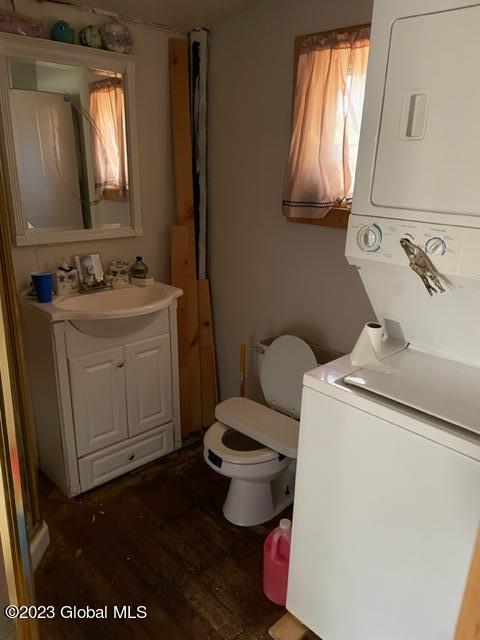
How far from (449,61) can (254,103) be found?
1.35m

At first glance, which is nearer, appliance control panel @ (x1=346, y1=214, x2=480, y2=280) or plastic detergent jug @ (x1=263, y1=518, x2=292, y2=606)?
appliance control panel @ (x1=346, y1=214, x2=480, y2=280)

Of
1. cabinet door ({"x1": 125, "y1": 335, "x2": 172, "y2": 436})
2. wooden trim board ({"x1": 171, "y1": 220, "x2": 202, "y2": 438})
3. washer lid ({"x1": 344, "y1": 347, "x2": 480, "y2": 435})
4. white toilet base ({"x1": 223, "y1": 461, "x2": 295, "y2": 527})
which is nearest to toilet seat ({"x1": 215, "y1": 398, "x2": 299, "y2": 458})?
white toilet base ({"x1": 223, "y1": 461, "x2": 295, "y2": 527})

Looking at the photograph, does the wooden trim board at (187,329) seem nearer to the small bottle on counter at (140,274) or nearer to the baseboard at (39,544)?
the small bottle on counter at (140,274)

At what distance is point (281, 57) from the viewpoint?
2.11 m

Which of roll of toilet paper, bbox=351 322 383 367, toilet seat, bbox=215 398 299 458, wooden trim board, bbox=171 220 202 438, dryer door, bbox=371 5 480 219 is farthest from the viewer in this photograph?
A: wooden trim board, bbox=171 220 202 438

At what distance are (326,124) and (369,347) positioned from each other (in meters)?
1.03

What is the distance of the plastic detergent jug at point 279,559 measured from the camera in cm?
164

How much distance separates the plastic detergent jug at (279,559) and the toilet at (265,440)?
30cm

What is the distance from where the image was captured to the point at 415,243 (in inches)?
46.9

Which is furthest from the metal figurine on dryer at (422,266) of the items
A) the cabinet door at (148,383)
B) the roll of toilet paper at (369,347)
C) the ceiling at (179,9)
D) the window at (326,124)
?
the ceiling at (179,9)

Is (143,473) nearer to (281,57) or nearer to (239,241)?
(239,241)

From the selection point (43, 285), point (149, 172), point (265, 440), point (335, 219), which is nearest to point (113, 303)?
point (43, 285)

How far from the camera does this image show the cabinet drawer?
7.30 ft

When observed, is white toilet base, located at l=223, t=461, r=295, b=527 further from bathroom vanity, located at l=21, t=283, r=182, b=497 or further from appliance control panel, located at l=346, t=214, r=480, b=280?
appliance control panel, located at l=346, t=214, r=480, b=280
